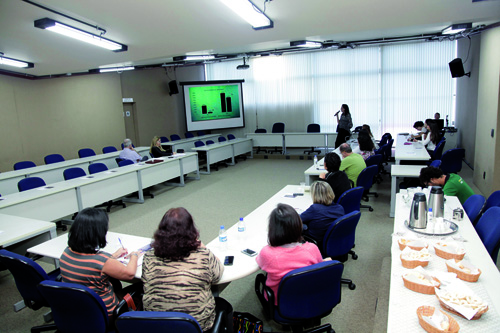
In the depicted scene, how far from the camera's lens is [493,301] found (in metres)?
1.84

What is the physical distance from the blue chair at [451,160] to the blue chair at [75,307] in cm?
588

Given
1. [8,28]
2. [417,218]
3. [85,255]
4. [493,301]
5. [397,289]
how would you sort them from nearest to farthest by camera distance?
[493,301], [397,289], [85,255], [417,218], [8,28]

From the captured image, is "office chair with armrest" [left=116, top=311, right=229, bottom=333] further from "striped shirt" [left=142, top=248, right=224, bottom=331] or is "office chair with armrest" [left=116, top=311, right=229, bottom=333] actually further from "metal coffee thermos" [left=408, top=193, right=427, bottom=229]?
"metal coffee thermos" [left=408, top=193, right=427, bottom=229]

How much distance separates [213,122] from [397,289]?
35.2 ft

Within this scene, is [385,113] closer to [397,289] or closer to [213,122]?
[213,122]

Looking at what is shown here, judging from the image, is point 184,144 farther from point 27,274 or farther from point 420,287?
point 420,287

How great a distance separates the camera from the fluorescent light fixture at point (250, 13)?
4125 mm

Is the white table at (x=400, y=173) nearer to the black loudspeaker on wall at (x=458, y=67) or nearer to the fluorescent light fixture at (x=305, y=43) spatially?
the fluorescent light fixture at (x=305, y=43)

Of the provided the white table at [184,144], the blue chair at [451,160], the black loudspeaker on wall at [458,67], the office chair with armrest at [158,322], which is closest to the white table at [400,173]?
the blue chair at [451,160]

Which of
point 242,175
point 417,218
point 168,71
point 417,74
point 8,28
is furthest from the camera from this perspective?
point 168,71

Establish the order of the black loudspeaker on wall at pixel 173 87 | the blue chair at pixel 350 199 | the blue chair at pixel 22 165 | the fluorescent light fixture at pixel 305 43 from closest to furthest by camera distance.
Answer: the blue chair at pixel 350 199 → the blue chair at pixel 22 165 → the fluorescent light fixture at pixel 305 43 → the black loudspeaker on wall at pixel 173 87

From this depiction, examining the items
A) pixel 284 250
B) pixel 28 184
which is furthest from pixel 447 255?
pixel 28 184

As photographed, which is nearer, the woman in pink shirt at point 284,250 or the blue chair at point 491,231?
the woman in pink shirt at point 284,250

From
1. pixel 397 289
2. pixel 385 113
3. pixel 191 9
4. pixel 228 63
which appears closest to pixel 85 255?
pixel 397 289
